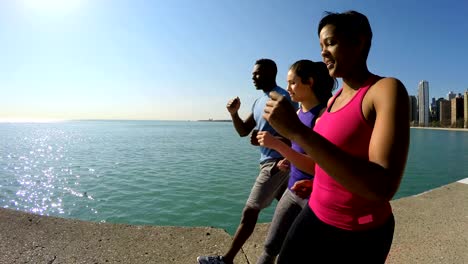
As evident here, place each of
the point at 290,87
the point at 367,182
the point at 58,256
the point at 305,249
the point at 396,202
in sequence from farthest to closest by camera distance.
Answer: the point at 396,202 → the point at 58,256 → the point at 290,87 → the point at 305,249 → the point at 367,182

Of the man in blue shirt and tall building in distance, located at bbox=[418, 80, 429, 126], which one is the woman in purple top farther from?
tall building in distance, located at bbox=[418, 80, 429, 126]

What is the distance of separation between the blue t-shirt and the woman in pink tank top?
164 cm

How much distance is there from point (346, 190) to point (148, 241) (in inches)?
146

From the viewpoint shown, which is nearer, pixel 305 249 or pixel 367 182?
pixel 367 182

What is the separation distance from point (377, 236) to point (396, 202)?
19.4 ft

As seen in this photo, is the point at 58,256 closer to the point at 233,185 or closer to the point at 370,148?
the point at 370,148

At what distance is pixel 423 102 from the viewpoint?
15975 centimetres

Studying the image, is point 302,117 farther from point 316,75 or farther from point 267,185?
point 267,185

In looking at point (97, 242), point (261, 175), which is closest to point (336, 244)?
point (261, 175)

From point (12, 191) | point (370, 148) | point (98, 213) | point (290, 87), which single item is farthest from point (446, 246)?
point (12, 191)

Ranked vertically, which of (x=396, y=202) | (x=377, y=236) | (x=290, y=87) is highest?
(x=290, y=87)

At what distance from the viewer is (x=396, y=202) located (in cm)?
675

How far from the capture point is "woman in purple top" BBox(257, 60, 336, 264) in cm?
271

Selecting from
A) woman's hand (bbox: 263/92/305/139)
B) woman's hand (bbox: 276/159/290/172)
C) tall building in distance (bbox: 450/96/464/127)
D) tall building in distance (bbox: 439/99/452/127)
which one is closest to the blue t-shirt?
woman's hand (bbox: 276/159/290/172)
